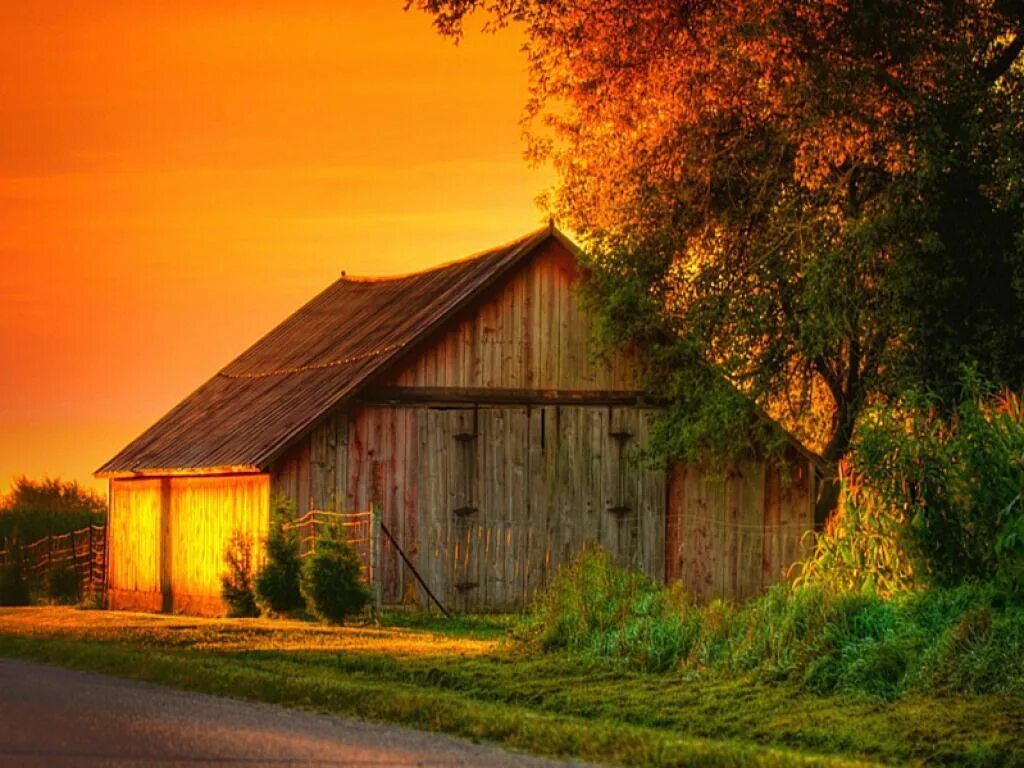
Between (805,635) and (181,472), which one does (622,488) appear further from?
(805,635)

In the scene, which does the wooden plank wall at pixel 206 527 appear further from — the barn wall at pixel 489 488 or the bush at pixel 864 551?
the bush at pixel 864 551

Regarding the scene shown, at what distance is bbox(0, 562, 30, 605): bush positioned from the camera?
36.9m

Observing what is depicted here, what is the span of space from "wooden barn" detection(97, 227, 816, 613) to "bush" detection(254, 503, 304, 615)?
5.61ft

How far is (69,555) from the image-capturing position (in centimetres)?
4231

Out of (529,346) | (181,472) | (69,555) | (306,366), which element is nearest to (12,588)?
(69,555)

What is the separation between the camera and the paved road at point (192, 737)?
37.3ft

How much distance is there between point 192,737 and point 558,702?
3.42m

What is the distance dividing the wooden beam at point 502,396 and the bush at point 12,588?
39.4 ft

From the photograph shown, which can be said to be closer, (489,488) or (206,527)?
(489,488)

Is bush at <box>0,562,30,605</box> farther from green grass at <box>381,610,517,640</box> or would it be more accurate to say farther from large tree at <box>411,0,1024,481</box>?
large tree at <box>411,0,1024,481</box>

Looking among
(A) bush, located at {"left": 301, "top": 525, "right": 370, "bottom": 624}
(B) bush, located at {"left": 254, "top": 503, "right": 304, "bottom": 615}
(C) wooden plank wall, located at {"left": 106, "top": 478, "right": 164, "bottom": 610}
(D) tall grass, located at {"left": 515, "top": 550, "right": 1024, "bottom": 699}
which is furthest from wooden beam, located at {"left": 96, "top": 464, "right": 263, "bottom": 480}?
(D) tall grass, located at {"left": 515, "top": 550, "right": 1024, "bottom": 699}

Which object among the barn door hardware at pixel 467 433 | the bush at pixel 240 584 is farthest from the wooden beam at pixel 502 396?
the bush at pixel 240 584

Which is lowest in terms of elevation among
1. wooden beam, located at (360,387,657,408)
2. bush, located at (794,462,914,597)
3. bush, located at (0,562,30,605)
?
bush, located at (0,562,30,605)

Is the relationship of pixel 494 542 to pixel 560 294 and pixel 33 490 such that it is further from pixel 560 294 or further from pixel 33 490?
pixel 33 490
